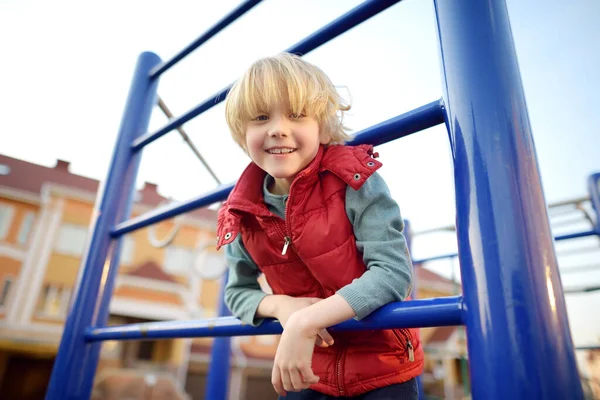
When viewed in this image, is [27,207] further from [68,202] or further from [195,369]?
[195,369]

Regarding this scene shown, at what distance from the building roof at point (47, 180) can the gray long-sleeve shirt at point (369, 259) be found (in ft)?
30.9

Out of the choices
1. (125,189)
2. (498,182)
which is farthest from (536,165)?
(125,189)

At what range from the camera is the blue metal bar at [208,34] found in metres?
1.03

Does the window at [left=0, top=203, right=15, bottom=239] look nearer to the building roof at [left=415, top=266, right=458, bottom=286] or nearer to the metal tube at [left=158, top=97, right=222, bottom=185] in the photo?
the metal tube at [left=158, top=97, right=222, bottom=185]

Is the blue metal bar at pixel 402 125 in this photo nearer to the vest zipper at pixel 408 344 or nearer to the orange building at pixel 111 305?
the vest zipper at pixel 408 344

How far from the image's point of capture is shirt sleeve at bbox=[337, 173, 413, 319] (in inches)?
18.9

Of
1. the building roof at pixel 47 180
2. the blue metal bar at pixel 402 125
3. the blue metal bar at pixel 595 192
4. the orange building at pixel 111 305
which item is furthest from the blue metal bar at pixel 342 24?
the building roof at pixel 47 180

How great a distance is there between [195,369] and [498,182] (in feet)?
32.3

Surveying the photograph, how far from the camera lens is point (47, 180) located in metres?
10.5

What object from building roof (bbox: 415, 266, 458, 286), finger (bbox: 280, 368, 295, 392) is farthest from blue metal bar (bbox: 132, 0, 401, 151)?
building roof (bbox: 415, 266, 458, 286)

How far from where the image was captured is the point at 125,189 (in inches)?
45.2

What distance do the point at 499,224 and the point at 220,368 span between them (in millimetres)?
1379

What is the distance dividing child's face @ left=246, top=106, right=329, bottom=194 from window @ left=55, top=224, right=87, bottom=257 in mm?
9986

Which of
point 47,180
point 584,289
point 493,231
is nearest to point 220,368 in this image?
point 493,231
